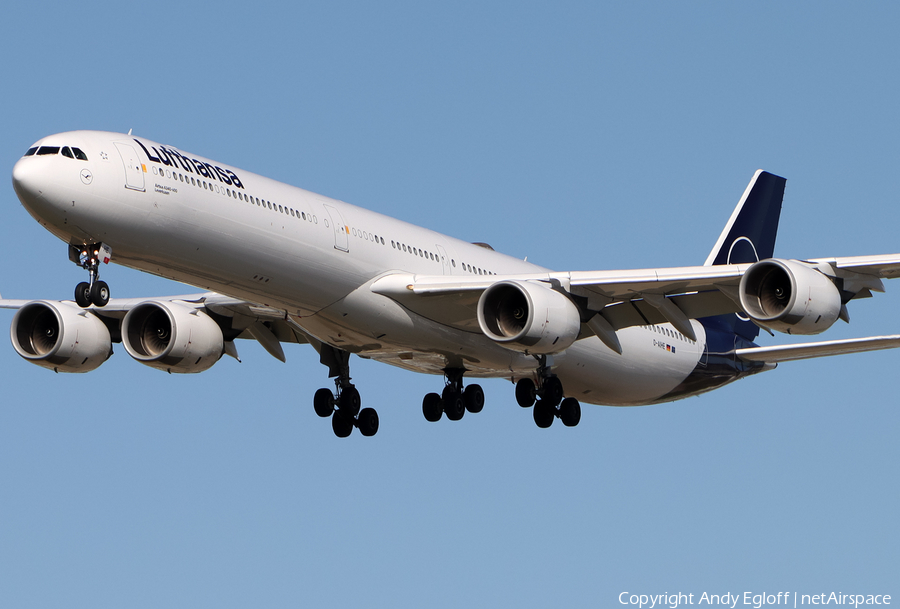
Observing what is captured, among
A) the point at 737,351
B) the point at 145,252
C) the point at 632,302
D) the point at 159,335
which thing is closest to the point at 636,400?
the point at 737,351

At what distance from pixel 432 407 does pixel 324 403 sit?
120 inches

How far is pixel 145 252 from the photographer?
27188mm

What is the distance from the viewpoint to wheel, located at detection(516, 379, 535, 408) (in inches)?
1425

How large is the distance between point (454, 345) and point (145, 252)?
9042 mm

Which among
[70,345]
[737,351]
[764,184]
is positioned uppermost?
[764,184]

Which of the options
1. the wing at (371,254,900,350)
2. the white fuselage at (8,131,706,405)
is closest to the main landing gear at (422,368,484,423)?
the white fuselage at (8,131,706,405)

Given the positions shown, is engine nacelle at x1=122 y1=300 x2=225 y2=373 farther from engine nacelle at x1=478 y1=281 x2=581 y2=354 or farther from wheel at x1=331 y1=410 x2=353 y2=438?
engine nacelle at x1=478 y1=281 x2=581 y2=354

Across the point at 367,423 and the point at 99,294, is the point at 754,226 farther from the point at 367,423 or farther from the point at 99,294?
the point at 99,294

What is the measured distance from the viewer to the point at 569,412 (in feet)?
120

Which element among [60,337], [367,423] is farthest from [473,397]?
[60,337]

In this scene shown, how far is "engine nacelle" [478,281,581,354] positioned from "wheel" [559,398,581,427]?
19.7 ft

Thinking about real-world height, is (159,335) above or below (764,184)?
below

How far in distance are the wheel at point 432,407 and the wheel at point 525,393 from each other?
2.19m

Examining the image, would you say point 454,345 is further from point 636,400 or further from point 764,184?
point 764,184
